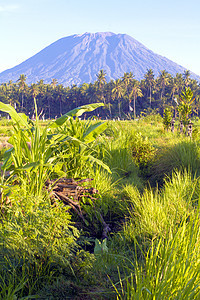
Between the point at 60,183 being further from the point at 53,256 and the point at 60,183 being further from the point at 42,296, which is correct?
the point at 42,296

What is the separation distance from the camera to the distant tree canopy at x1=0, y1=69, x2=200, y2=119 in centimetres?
7744

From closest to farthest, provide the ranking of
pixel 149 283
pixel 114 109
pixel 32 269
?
1. pixel 149 283
2. pixel 32 269
3. pixel 114 109

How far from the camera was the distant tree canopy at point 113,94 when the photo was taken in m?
77.4

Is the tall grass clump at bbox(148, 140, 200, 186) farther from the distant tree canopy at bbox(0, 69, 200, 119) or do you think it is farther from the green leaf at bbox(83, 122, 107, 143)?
the distant tree canopy at bbox(0, 69, 200, 119)

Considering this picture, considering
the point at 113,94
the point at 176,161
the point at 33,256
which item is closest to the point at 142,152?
the point at 176,161

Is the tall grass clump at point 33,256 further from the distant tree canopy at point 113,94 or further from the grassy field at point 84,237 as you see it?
the distant tree canopy at point 113,94

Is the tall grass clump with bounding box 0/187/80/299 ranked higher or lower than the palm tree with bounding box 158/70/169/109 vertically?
lower

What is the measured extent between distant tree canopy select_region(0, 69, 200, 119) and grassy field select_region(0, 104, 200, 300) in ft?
235

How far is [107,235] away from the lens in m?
3.26

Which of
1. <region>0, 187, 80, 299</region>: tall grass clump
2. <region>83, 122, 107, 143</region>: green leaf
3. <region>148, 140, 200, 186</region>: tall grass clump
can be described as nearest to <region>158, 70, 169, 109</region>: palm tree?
<region>148, 140, 200, 186</region>: tall grass clump

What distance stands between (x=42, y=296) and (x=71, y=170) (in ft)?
6.56

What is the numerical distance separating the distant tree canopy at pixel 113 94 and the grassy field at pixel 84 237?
7174 cm

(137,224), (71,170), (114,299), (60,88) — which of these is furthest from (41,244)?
(60,88)

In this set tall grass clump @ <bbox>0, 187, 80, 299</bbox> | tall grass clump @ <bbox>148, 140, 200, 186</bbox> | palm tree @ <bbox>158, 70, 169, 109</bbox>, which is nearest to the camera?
tall grass clump @ <bbox>0, 187, 80, 299</bbox>
